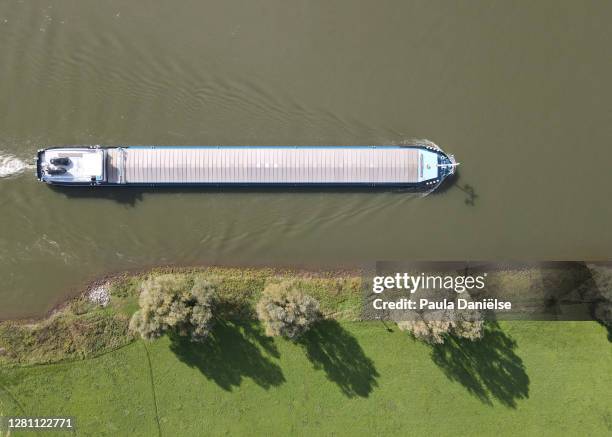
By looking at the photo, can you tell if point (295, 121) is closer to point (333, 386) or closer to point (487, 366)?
point (333, 386)

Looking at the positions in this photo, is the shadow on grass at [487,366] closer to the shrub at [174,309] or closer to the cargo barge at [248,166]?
the cargo barge at [248,166]

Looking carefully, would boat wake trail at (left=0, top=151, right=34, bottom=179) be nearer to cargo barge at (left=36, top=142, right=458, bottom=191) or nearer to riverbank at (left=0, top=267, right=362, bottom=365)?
cargo barge at (left=36, top=142, right=458, bottom=191)

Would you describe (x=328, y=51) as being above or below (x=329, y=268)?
above

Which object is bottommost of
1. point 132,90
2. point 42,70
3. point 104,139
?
point 104,139

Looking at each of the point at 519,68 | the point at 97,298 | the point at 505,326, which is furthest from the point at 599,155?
the point at 97,298

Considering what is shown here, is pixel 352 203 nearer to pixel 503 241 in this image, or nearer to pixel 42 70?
pixel 503 241

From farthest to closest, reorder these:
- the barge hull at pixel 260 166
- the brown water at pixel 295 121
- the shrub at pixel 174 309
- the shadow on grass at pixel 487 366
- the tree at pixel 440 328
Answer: the brown water at pixel 295 121
the shadow on grass at pixel 487 366
the barge hull at pixel 260 166
the tree at pixel 440 328
the shrub at pixel 174 309

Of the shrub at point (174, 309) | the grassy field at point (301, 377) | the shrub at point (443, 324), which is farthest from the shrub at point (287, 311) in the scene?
the shrub at point (443, 324)
